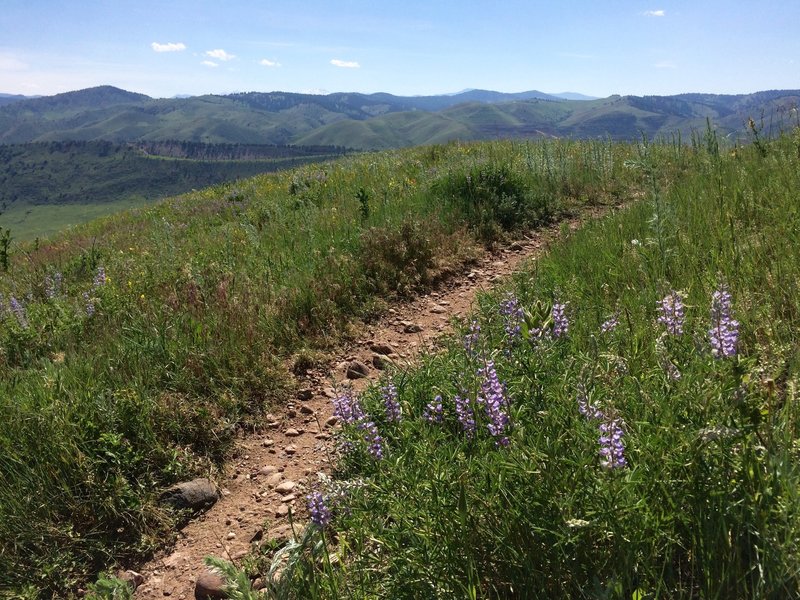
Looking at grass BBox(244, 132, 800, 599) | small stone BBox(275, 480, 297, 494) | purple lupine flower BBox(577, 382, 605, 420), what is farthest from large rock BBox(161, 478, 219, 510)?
purple lupine flower BBox(577, 382, 605, 420)

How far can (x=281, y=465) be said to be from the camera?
3.81 metres

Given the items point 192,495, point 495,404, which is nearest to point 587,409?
point 495,404

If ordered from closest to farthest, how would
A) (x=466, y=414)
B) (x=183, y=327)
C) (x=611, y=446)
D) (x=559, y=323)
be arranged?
(x=611, y=446) < (x=466, y=414) < (x=559, y=323) < (x=183, y=327)

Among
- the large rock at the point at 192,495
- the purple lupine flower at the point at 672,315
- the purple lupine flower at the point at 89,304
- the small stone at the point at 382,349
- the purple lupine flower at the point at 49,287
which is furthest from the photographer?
the purple lupine flower at the point at 49,287

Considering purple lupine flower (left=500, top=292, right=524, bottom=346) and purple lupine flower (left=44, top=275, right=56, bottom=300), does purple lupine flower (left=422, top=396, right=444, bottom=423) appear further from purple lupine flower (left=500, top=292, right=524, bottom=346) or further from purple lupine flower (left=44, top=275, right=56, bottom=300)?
purple lupine flower (left=44, top=275, right=56, bottom=300)

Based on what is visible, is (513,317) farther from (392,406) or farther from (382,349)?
(382,349)

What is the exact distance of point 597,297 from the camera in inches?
172

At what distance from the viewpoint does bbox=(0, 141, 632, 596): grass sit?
127 inches

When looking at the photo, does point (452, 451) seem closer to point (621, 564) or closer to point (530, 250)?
point (621, 564)

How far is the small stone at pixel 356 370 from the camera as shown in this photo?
4770mm

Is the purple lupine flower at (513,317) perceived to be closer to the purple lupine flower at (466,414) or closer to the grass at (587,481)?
the grass at (587,481)

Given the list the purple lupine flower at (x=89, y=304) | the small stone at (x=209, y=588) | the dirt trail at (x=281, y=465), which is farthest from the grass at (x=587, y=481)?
the purple lupine flower at (x=89, y=304)

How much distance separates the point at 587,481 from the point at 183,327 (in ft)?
13.9

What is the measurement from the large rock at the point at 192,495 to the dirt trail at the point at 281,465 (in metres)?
0.07
